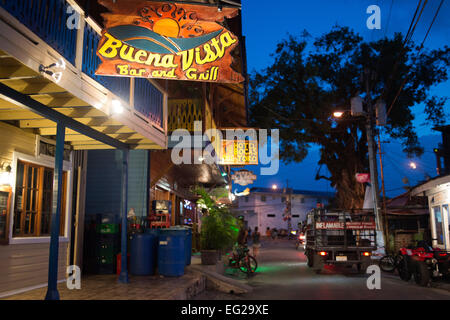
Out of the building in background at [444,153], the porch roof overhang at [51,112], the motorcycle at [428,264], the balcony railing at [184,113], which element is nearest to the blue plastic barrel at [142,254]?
the porch roof overhang at [51,112]

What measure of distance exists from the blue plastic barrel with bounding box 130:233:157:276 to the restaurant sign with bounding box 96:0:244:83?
5.43m

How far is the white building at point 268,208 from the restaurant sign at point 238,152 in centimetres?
5711

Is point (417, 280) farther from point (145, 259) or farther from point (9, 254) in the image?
point (9, 254)

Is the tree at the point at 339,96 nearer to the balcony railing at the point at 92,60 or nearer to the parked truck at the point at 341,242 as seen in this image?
the parked truck at the point at 341,242

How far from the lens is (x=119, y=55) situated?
6.64 metres

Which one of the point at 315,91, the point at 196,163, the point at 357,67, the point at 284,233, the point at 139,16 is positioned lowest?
the point at 284,233

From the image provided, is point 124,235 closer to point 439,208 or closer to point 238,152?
point 238,152

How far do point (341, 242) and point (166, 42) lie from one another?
1127cm

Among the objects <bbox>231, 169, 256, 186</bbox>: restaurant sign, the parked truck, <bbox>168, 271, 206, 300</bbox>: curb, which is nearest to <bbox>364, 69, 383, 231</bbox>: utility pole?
the parked truck

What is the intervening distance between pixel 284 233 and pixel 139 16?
65.2 meters

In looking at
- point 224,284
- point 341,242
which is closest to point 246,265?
point 224,284

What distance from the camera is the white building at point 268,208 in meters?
77.7
